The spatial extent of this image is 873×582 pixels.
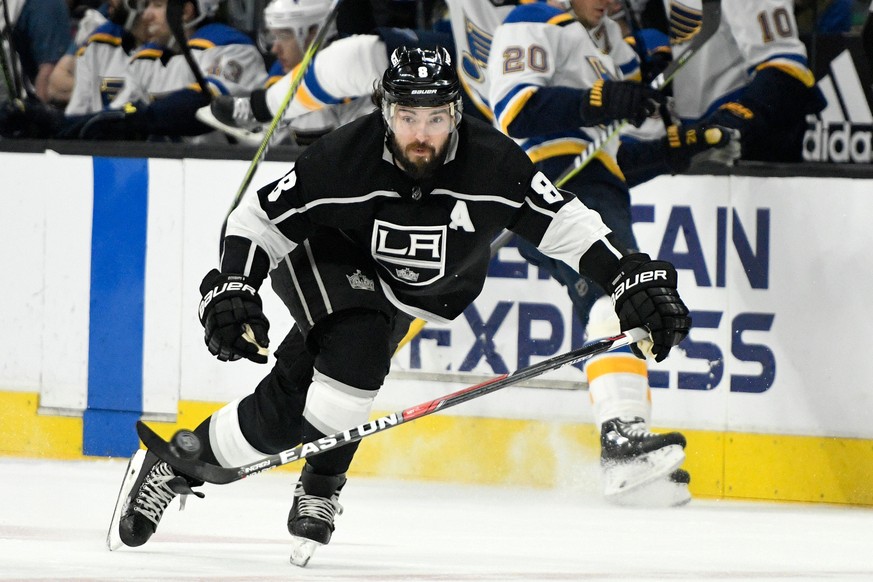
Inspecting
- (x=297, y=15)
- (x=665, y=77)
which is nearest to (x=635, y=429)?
(x=665, y=77)

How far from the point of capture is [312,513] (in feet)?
9.50

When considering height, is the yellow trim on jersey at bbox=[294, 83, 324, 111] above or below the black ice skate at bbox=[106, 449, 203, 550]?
above

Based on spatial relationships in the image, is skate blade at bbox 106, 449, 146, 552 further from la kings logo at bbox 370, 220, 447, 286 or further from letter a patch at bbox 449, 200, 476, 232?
letter a patch at bbox 449, 200, 476, 232

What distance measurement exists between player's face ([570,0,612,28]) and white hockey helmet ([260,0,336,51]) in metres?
0.89

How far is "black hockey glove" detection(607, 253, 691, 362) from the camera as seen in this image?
9.10ft

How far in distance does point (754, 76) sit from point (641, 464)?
44.5 inches

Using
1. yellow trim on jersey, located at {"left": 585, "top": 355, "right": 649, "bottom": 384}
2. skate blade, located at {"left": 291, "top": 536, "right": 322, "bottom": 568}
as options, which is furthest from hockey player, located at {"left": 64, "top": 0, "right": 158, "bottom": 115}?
skate blade, located at {"left": 291, "top": 536, "right": 322, "bottom": 568}

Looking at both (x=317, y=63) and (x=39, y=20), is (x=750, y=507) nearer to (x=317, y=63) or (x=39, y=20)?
(x=317, y=63)

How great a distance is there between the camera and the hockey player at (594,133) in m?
3.97

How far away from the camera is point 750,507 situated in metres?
4.02

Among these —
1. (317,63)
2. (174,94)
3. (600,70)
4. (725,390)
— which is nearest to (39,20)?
(174,94)

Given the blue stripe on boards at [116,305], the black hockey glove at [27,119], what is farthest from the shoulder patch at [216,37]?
the black hockey glove at [27,119]

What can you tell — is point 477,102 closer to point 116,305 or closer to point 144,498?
point 116,305

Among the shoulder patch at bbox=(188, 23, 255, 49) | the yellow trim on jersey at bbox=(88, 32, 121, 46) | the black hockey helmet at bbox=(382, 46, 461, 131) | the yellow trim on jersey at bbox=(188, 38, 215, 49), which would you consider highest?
the black hockey helmet at bbox=(382, 46, 461, 131)
